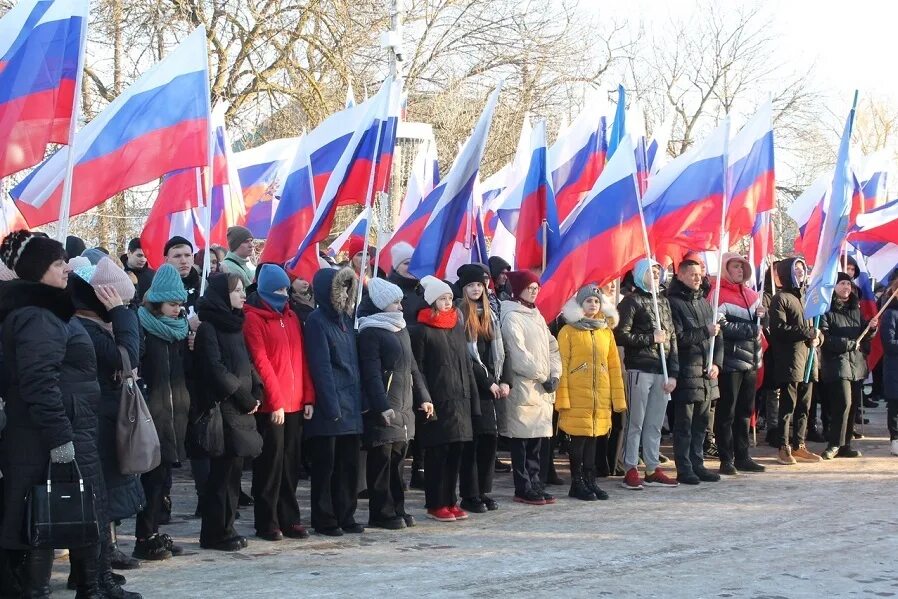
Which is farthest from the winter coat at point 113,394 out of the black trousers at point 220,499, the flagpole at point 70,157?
the black trousers at point 220,499

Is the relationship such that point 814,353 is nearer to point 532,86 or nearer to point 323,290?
point 323,290

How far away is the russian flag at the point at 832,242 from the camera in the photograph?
37.0ft

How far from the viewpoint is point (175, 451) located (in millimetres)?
7172

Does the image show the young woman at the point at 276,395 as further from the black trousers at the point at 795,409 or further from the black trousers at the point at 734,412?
the black trousers at the point at 795,409

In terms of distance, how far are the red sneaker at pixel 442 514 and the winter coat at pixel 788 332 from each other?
4.30 metres

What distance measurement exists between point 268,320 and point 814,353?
605cm

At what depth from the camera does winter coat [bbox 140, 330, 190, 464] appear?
280 inches

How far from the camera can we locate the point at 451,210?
9.84 m

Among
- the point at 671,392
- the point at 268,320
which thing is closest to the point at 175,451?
the point at 268,320

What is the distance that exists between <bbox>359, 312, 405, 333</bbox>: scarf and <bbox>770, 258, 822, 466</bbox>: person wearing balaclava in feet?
Answer: 15.3

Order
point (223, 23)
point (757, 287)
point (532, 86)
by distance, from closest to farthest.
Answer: point (757, 287)
point (223, 23)
point (532, 86)

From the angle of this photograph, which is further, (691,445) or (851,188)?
(851,188)

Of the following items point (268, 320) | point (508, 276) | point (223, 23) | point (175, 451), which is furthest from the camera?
point (223, 23)

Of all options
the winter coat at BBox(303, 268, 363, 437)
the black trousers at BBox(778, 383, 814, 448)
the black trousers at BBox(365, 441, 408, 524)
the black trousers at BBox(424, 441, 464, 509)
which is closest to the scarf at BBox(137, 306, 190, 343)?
the winter coat at BBox(303, 268, 363, 437)
